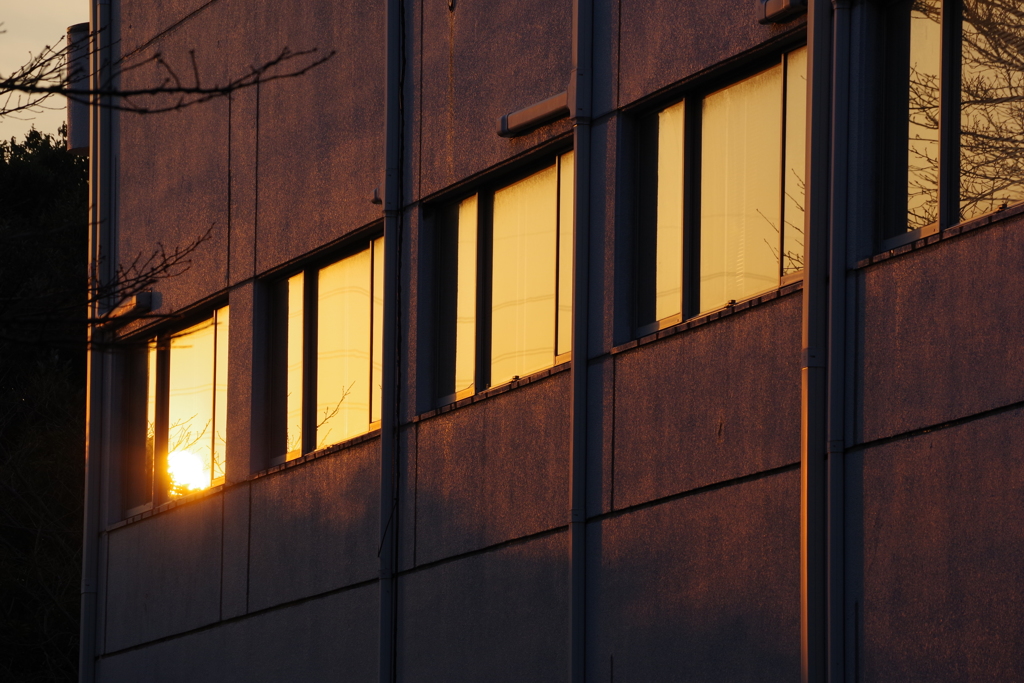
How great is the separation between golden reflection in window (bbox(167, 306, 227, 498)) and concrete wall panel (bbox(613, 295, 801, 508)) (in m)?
6.19

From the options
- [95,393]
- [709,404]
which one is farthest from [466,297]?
[95,393]

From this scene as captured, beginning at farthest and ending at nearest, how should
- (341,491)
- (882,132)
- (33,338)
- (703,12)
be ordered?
(341,491)
(703,12)
(882,132)
(33,338)

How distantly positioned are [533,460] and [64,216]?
91.6 feet

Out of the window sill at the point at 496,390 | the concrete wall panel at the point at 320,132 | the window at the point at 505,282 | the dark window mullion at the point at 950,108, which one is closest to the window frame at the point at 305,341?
the concrete wall panel at the point at 320,132

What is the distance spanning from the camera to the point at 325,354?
15234mm

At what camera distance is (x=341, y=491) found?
14.2 metres

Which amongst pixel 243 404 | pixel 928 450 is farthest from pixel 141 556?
pixel 928 450

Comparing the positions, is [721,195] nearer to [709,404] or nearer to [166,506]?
[709,404]

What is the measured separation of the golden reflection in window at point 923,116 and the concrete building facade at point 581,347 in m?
0.02

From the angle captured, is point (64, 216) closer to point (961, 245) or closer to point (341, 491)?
point (341, 491)

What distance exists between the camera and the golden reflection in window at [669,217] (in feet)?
36.9

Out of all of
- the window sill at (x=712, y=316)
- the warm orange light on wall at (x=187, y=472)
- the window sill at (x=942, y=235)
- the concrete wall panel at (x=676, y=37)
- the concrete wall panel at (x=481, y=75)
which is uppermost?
the concrete wall panel at (x=481, y=75)

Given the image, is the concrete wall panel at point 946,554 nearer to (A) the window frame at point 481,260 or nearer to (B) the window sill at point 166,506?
(A) the window frame at point 481,260

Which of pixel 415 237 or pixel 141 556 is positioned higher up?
pixel 415 237
